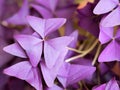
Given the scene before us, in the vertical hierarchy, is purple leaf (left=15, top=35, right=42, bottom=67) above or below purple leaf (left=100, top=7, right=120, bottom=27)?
below

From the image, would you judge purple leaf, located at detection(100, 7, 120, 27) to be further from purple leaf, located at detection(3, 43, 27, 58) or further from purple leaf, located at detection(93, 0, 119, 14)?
purple leaf, located at detection(3, 43, 27, 58)

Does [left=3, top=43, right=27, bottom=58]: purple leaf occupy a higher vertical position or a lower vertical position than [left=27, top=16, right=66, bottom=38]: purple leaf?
lower

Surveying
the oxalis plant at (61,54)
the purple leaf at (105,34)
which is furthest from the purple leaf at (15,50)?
the purple leaf at (105,34)

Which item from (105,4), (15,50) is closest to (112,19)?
(105,4)

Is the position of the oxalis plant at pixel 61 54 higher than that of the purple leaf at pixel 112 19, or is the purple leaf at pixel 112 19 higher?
the purple leaf at pixel 112 19

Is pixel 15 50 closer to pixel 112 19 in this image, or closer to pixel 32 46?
pixel 32 46

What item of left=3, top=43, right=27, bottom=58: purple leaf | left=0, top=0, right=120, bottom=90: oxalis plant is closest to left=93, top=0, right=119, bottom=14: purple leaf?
left=0, top=0, right=120, bottom=90: oxalis plant

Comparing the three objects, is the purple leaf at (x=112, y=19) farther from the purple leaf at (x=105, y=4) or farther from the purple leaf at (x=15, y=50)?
the purple leaf at (x=15, y=50)

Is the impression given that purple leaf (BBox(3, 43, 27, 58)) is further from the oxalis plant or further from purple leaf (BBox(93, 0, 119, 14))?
purple leaf (BBox(93, 0, 119, 14))

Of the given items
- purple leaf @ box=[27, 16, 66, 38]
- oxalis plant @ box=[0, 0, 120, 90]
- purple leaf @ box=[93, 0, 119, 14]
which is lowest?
oxalis plant @ box=[0, 0, 120, 90]

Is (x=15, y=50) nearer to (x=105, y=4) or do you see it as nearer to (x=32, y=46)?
(x=32, y=46)

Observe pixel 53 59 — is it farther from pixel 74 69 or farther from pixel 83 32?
pixel 83 32
